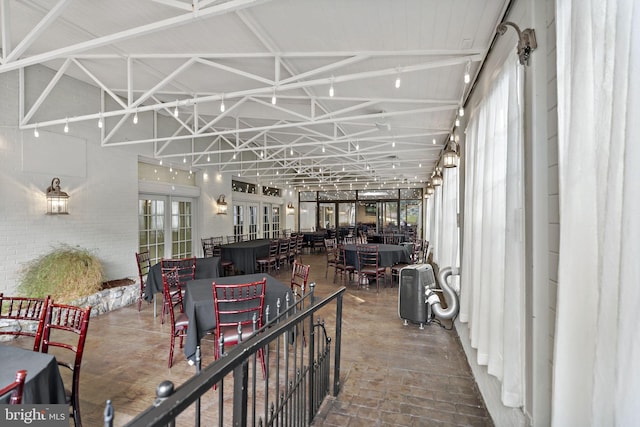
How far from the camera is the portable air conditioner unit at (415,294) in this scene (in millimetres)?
4258

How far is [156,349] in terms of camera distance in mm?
3600

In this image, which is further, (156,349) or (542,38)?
(156,349)

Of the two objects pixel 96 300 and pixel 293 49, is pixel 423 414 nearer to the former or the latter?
pixel 293 49

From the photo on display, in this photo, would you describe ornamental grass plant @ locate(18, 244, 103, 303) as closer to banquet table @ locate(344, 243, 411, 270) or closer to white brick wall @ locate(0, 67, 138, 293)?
white brick wall @ locate(0, 67, 138, 293)

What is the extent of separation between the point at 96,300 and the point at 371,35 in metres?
5.44

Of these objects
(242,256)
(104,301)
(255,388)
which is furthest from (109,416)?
(242,256)

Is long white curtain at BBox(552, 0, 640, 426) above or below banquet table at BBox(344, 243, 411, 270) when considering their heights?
above

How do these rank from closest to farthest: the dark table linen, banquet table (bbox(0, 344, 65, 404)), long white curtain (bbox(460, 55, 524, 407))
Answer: banquet table (bbox(0, 344, 65, 404)) → long white curtain (bbox(460, 55, 524, 407)) → the dark table linen

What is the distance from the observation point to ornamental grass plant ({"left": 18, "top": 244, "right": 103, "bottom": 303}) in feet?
14.5

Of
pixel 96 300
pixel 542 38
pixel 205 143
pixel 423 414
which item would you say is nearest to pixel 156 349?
pixel 96 300

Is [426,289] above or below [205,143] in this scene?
below

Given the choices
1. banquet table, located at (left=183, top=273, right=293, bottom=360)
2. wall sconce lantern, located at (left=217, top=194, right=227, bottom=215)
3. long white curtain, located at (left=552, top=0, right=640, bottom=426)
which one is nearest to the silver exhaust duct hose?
banquet table, located at (left=183, top=273, right=293, bottom=360)

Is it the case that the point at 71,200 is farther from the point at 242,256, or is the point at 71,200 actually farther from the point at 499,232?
the point at 499,232

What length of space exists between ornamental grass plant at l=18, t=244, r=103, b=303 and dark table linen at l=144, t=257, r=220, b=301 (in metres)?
0.91
